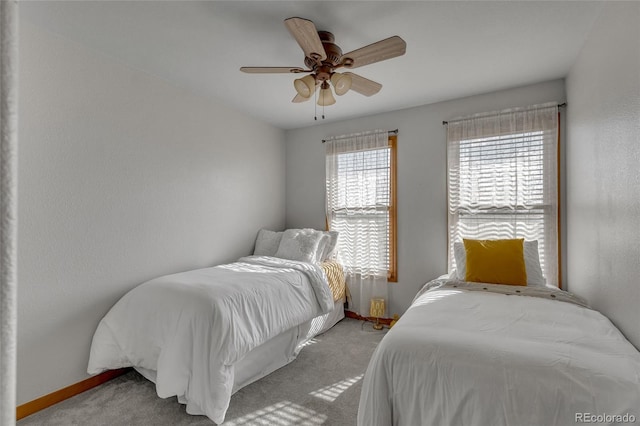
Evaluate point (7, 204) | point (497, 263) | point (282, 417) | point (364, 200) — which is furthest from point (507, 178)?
point (7, 204)

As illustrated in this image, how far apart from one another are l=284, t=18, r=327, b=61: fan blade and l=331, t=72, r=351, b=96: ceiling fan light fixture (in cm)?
19

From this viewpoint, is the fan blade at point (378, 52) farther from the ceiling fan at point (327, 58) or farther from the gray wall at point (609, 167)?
the gray wall at point (609, 167)

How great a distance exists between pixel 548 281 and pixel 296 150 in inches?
129

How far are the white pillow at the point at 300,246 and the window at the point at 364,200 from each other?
430 millimetres

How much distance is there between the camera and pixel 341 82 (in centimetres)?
221

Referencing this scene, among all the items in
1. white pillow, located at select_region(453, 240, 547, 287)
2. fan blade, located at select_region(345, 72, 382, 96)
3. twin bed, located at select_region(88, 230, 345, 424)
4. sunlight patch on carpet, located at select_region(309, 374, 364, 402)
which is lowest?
sunlight patch on carpet, located at select_region(309, 374, 364, 402)

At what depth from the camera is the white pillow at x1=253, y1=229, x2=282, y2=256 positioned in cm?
388

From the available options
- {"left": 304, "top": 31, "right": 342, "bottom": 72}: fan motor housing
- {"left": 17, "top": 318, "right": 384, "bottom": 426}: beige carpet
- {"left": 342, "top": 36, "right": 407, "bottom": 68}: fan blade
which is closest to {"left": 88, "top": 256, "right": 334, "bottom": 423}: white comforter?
{"left": 17, "top": 318, "right": 384, "bottom": 426}: beige carpet

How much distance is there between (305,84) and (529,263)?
239 cm

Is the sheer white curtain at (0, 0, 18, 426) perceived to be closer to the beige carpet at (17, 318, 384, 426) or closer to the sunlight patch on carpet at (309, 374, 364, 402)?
the beige carpet at (17, 318, 384, 426)

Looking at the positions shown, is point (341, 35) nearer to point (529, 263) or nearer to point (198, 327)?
point (198, 327)

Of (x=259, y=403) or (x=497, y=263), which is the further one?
(x=497, y=263)

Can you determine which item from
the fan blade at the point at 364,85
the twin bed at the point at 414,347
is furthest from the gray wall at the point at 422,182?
the fan blade at the point at 364,85

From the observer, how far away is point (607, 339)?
154 centimetres
